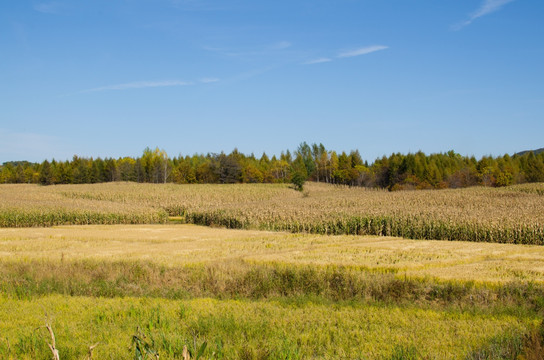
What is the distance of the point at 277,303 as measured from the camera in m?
12.6

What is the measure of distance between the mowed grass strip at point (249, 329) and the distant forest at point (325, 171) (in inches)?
3352

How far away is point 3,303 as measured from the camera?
484 inches

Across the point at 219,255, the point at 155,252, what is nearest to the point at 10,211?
the point at 155,252

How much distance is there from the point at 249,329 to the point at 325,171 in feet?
417

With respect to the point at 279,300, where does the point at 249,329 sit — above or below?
above

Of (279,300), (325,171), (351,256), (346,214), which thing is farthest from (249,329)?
(325,171)

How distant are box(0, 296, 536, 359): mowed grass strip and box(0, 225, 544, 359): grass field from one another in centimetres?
4

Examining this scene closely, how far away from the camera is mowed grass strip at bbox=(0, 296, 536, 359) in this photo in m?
8.44

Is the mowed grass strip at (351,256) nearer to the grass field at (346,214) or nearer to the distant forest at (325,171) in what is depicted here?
the grass field at (346,214)

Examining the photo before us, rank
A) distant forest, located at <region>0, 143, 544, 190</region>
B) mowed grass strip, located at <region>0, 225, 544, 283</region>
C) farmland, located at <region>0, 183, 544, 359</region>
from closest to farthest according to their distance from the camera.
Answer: farmland, located at <region>0, 183, 544, 359</region> → mowed grass strip, located at <region>0, 225, 544, 283</region> → distant forest, located at <region>0, 143, 544, 190</region>

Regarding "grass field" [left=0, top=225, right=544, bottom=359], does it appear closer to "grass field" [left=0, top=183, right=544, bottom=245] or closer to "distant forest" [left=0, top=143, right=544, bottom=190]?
"grass field" [left=0, top=183, right=544, bottom=245]

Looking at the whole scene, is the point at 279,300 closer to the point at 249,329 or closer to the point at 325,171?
the point at 249,329

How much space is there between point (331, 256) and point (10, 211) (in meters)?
37.1

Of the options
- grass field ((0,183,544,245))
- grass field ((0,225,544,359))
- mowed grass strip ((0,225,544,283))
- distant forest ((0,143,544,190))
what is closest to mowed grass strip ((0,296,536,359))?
grass field ((0,225,544,359))
